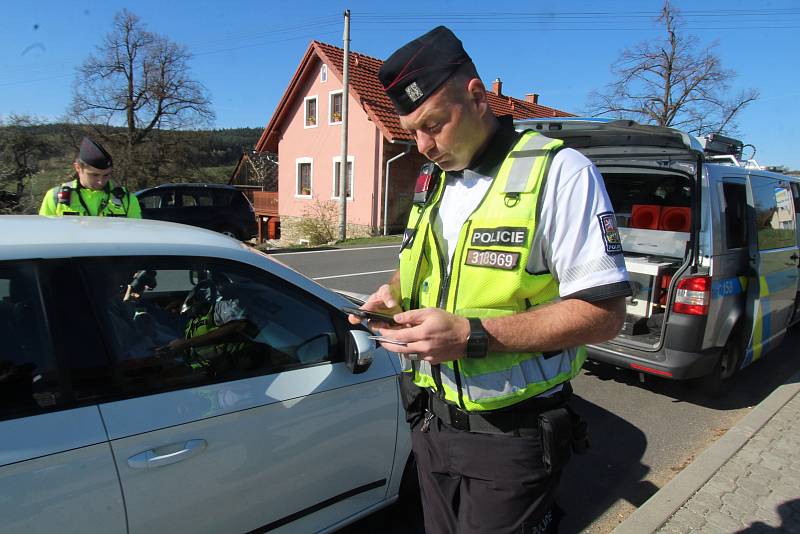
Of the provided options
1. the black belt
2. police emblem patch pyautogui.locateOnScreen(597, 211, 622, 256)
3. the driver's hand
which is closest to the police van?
police emblem patch pyautogui.locateOnScreen(597, 211, 622, 256)

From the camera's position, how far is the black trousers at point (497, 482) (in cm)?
132

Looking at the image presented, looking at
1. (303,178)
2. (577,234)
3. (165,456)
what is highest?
(303,178)

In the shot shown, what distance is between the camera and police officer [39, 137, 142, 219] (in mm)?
3867

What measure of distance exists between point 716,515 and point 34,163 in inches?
1188

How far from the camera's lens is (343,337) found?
224 centimetres

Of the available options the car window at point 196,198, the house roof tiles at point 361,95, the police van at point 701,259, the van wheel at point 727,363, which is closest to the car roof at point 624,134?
the police van at point 701,259

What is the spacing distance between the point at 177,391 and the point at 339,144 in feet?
70.5

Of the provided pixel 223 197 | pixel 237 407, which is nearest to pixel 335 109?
pixel 223 197

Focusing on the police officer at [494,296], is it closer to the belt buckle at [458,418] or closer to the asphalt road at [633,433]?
the belt buckle at [458,418]

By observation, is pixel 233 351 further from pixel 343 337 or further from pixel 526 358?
pixel 526 358

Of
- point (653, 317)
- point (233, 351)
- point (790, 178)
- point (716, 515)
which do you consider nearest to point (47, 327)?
point (233, 351)

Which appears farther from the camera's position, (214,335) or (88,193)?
(88,193)

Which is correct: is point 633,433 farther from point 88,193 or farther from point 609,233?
point 88,193

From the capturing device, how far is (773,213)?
477 cm
